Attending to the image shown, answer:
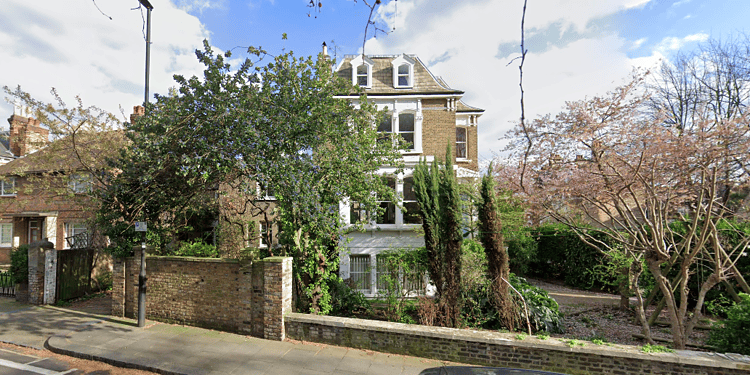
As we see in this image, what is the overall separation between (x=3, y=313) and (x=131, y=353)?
20.3ft

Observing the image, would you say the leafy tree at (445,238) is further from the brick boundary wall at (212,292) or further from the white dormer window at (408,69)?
the white dormer window at (408,69)

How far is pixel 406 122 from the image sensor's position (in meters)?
15.5

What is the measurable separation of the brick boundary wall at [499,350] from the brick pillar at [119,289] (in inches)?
190

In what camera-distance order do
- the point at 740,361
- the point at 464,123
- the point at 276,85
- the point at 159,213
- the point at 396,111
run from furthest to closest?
1. the point at 464,123
2. the point at 396,111
3. the point at 159,213
4. the point at 276,85
5. the point at 740,361

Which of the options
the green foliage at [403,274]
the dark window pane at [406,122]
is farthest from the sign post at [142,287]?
the dark window pane at [406,122]

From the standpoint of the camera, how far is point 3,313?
948 centimetres

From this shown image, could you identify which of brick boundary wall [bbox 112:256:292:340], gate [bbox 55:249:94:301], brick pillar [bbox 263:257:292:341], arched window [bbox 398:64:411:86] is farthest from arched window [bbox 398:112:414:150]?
gate [bbox 55:249:94:301]

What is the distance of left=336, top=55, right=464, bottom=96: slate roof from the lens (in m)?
15.1

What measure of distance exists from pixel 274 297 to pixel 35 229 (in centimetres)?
2322

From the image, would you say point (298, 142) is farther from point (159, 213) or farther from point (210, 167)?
point (159, 213)

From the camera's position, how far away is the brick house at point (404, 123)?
46.3ft

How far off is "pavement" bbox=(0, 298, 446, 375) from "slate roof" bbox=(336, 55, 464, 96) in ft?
36.2

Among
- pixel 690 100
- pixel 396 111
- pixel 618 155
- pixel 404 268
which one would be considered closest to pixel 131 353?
pixel 404 268

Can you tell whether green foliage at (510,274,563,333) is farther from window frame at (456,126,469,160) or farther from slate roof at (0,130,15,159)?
slate roof at (0,130,15,159)
